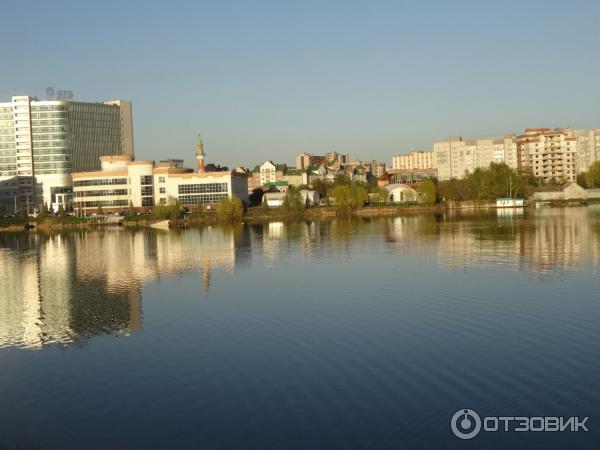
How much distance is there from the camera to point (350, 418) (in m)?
7.20

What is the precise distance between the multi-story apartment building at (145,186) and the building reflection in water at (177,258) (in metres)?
22.3

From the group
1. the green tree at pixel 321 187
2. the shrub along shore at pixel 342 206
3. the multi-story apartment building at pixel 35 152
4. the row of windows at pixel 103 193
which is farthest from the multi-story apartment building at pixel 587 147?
the multi-story apartment building at pixel 35 152

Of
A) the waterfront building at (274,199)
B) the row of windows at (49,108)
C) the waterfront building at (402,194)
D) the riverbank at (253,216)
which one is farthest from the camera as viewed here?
the row of windows at (49,108)

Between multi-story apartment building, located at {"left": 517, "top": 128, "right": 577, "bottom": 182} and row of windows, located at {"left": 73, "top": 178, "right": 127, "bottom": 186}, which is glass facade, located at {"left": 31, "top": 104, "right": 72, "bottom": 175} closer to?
row of windows, located at {"left": 73, "top": 178, "right": 127, "bottom": 186}

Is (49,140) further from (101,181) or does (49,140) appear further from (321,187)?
(321,187)

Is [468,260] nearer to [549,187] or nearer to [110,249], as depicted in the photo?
[110,249]

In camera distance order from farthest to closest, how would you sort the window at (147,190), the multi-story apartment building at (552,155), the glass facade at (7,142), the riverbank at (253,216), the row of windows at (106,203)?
the multi-story apartment building at (552,155)
the glass facade at (7,142)
the row of windows at (106,203)
the window at (147,190)
the riverbank at (253,216)

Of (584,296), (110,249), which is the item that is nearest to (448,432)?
(584,296)

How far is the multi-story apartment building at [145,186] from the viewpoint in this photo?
5784cm

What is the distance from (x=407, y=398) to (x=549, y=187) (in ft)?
202

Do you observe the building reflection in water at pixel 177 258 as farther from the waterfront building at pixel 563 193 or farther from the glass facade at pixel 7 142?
the glass facade at pixel 7 142

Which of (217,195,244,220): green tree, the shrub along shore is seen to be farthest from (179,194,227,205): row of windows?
(217,195,244,220): green tree

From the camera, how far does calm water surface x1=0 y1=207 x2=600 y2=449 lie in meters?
7.09

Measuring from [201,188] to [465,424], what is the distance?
2060 inches
